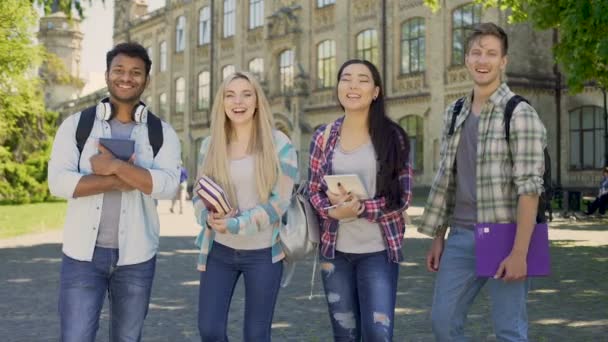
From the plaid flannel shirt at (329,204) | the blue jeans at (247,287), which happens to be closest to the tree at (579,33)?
the plaid flannel shirt at (329,204)

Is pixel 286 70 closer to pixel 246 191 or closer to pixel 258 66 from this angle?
pixel 258 66

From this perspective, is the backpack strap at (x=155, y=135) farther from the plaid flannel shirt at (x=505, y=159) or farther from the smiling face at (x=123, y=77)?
the plaid flannel shirt at (x=505, y=159)

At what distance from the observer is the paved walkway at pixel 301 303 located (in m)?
6.71

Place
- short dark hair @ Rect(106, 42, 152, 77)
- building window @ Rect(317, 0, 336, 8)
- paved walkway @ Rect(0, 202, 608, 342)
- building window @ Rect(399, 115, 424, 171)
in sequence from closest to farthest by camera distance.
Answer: short dark hair @ Rect(106, 42, 152, 77) < paved walkway @ Rect(0, 202, 608, 342) < building window @ Rect(399, 115, 424, 171) < building window @ Rect(317, 0, 336, 8)

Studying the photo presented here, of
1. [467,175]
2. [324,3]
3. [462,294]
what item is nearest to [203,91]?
[324,3]

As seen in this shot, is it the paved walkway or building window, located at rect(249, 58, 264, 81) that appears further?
building window, located at rect(249, 58, 264, 81)

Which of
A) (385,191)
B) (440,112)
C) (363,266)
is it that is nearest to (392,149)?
(385,191)

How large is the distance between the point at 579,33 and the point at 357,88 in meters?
7.00

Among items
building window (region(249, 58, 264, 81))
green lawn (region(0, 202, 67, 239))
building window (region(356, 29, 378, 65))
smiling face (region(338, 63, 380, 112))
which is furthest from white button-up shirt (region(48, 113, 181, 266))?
building window (region(249, 58, 264, 81))

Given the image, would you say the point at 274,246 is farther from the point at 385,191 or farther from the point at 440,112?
the point at 440,112

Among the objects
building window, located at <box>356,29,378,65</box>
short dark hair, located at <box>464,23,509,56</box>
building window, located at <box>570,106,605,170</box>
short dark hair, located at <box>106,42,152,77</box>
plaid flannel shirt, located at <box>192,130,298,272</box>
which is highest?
building window, located at <box>356,29,378,65</box>

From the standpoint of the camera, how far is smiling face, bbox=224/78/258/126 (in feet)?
14.1

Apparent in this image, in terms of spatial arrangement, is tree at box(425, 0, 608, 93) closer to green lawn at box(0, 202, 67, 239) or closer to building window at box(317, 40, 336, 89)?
green lawn at box(0, 202, 67, 239)

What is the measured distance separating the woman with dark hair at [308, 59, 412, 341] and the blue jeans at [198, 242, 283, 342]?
0.38 m
